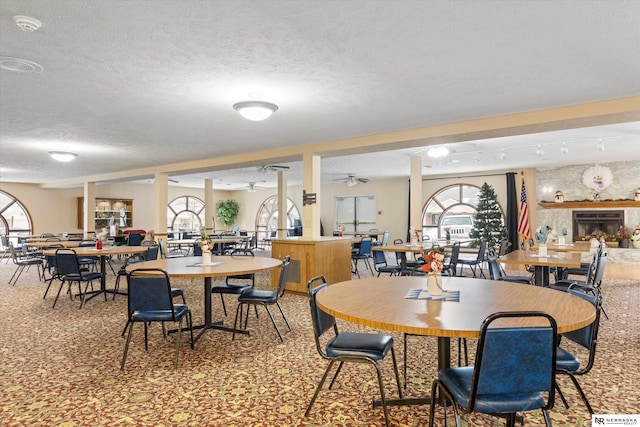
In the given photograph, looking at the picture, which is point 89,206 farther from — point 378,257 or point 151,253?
point 378,257

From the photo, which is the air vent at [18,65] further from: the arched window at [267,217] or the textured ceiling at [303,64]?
the arched window at [267,217]

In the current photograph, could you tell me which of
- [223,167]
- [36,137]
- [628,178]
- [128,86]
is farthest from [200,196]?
[628,178]

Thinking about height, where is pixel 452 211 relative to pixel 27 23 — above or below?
below

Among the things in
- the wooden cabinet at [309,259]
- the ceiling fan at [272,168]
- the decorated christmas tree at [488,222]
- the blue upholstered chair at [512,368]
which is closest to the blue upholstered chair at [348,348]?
the blue upholstered chair at [512,368]

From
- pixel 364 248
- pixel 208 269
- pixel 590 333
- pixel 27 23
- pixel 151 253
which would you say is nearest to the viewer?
pixel 590 333

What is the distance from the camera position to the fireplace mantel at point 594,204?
1013cm

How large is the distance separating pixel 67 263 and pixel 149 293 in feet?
9.57

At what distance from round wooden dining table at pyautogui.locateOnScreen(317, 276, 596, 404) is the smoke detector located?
8.64 ft

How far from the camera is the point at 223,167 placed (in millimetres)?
8883

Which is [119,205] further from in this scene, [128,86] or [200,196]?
[128,86]

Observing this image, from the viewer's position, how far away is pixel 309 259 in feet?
20.9

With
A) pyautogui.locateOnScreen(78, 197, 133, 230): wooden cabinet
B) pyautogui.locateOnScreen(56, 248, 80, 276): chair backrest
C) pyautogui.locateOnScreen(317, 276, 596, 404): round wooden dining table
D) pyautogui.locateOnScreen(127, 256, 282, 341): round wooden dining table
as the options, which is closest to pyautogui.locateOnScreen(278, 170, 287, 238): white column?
pyautogui.locateOnScreen(56, 248, 80, 276): chair backrest

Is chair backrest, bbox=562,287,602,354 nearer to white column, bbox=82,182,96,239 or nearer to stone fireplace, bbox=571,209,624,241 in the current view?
stone fireplace, bbox=571,209,624,241

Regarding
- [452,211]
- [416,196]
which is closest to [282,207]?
[416,196]
